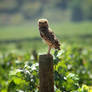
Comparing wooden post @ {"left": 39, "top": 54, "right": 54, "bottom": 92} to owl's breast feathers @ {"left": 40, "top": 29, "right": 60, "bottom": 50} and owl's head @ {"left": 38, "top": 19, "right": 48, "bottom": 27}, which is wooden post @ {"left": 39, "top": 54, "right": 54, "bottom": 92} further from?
owl's head @ {"left": 38, "top": 19, "right": 48, "bottom": 27}

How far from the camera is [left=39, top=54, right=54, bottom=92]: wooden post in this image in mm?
5656

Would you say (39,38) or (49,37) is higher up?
(49,37)

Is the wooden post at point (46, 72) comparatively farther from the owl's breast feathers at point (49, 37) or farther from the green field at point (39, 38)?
the green field at point (39, 38)

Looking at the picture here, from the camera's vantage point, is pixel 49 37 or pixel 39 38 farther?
pixel 39 38

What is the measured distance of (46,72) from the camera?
5.67 m

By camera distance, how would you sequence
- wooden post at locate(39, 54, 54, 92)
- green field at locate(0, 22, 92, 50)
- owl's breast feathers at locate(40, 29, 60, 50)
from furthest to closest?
green field at locate(0, 22, 92, 50)
owl's breast feathers at locate(40, 29, 60, 50)
wooden post at locate(39, 54, 54, 92)

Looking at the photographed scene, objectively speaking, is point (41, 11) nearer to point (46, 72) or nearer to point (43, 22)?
point (43, 22)

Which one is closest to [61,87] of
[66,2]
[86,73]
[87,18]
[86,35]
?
[86,73]

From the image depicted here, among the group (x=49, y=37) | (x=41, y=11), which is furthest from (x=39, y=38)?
(x=41, y=11)

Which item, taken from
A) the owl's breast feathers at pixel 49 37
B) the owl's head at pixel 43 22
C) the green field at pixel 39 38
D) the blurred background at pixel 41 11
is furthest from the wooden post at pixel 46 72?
the blurred background at pixel 41 11

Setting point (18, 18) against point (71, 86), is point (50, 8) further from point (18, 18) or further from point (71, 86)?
point (71, 86)

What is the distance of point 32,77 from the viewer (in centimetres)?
679

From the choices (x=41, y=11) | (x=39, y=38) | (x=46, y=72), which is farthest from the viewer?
(x=41, y=11)

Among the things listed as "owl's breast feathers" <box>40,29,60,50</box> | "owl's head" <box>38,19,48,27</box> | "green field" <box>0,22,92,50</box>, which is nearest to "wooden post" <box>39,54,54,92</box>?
"owl's breast feathers" <box>40,29,60,50</box>
